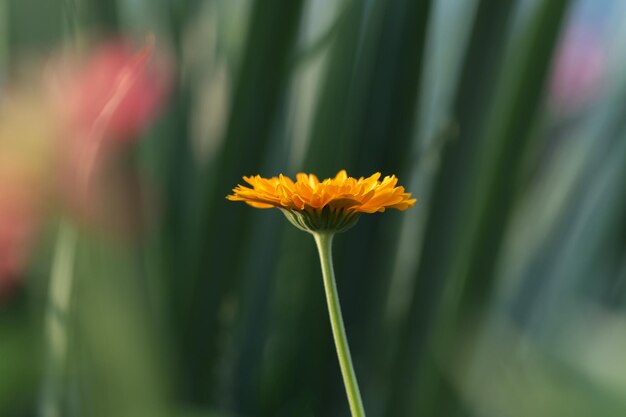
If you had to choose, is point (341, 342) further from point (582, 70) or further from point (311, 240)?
point (582, 70)

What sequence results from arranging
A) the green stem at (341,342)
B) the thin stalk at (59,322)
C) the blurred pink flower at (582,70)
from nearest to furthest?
the green stem at (341,342) → the thin stalk at (59,322) → the blurred pink flower at (582,70)

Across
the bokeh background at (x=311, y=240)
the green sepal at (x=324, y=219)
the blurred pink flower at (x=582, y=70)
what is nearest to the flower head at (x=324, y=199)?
the green sepal at (x=324, y=219)

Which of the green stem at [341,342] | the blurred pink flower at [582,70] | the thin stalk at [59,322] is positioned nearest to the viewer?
the green stem at [341,342]

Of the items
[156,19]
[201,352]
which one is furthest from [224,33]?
[201,352]

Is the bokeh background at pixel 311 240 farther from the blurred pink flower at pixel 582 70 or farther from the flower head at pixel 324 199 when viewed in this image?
the flower head at pixel 324 199

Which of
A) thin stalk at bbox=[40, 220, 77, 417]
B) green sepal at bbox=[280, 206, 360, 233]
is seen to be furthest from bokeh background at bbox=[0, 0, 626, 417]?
green sepal at bbox=[280, 206, 360, 233]

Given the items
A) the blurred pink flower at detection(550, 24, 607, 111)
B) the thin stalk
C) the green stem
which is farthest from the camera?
the blurred pink flower at detection(550, 24, 607, 111)

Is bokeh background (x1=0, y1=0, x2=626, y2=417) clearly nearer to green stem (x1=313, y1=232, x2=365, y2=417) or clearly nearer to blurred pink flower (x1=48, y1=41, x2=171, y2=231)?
blurred pink flower (x1=48, y1=41, x2=171, y2=231)
